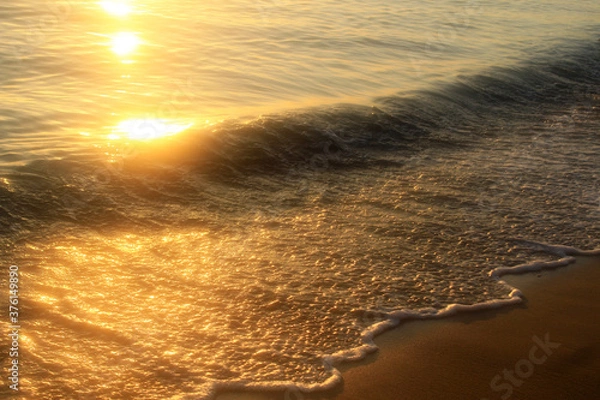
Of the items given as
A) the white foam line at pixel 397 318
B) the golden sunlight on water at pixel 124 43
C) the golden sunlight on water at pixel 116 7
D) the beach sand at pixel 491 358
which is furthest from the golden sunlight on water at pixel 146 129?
the golden sunlight on water at pixel 116 7

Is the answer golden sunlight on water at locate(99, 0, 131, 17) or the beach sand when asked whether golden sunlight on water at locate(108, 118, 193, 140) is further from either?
golden sunlight on water at locate(99, 0, 131, 17)

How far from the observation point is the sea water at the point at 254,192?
3.81 m

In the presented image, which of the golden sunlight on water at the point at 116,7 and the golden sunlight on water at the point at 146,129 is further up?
the golden sunlight on water at the point at 116,7

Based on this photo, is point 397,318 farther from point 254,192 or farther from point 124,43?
point 124,43

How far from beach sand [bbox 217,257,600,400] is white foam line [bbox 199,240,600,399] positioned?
41 millimetres

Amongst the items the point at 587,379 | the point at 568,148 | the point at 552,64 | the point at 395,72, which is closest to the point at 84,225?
the point at 587,379

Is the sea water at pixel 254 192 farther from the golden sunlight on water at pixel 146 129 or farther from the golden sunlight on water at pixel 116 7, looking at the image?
the golden sunlight on water at pixel 116 7

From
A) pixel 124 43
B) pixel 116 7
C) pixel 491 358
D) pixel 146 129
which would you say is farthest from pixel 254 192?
pixel 116 7

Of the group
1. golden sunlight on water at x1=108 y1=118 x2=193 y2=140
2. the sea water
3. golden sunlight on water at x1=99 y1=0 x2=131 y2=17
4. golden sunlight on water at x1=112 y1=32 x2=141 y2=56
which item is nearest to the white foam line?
the sea water

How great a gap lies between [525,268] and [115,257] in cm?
283

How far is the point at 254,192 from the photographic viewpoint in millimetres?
6180

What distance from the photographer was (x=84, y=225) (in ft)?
16.8

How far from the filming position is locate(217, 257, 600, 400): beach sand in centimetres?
349

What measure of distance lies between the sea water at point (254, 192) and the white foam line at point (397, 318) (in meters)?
0.02
